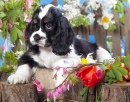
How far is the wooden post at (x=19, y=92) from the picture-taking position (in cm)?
208

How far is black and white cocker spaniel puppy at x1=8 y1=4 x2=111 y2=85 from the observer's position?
2156mm

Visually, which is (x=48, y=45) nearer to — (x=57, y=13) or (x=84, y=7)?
(x=57, y=13)

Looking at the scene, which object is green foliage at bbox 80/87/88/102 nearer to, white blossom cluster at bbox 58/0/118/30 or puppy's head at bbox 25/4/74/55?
puppy's head at bbox 25/4/74/55

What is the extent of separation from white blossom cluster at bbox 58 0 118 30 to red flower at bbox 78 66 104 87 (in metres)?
2.69

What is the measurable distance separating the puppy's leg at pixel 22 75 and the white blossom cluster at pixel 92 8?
85.7 inches

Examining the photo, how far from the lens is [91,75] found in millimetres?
1717

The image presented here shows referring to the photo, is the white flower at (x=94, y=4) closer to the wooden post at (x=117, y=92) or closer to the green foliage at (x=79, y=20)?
the green foliage at (x=79, y=20)

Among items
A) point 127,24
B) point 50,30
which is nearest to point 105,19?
point 127,24

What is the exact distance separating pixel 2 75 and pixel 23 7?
1076mm

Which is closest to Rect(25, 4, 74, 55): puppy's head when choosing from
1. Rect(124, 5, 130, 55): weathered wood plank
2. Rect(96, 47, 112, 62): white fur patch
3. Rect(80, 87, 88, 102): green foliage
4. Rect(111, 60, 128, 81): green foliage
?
Rect(80, 87, 88, 102): green foliage

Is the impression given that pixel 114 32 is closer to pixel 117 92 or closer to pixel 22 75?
pixel 22 75

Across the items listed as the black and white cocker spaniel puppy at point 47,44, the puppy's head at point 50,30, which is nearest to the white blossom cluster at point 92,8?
the black and white cocker spaniel puppy at point 47,44

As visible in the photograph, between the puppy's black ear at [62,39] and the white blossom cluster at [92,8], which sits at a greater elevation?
the white blossom cluster at [92,8]

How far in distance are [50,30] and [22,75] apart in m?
0.61
